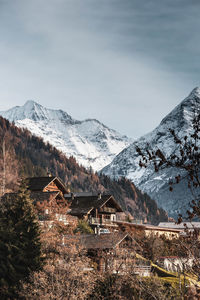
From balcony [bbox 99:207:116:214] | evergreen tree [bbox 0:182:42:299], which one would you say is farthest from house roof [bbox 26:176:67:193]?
evergreen tree [bbox 0:182:42:299]

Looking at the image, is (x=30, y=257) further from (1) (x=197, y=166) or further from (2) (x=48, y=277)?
(1) (x=197, y=166)

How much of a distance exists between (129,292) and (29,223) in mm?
11379

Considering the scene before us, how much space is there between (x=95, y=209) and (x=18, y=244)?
4055 cm

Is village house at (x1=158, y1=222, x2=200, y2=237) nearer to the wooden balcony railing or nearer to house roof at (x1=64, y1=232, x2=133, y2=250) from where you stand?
house roof at (x1=64, y1=232, x2=133, y2=250)

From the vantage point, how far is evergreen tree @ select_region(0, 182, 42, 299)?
34719 millimetres

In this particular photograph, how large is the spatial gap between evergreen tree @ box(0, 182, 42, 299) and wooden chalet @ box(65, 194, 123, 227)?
33123 mm

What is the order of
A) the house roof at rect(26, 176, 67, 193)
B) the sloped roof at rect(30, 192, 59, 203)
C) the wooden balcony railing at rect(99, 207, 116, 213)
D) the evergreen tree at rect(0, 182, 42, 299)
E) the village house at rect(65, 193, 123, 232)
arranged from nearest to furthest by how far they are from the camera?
the evergreen tree at rect(0, 182, 42, 299) → the sloped roof at rect(30, 192, 59, 203) → the house roof at rect(26, 176, 67, 193) → the village house at rect(65, 193, 123, 232) → the wooden balcony railing at rect(99, 207, 116, 213)

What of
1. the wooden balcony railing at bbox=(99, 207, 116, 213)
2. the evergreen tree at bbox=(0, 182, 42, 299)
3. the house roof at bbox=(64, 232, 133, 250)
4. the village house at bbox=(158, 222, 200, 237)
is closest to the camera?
the village house at bbox=(158, 222, 200, 237)

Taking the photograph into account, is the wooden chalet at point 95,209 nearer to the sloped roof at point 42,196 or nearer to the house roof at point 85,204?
the house roof at point 85,204

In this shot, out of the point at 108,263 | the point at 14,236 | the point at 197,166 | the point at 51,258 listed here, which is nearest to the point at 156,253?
the point at 108,263

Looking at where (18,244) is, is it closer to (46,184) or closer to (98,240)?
(98,240)

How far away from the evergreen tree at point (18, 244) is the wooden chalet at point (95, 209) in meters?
33.1

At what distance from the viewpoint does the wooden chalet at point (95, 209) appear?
73188 millimetres

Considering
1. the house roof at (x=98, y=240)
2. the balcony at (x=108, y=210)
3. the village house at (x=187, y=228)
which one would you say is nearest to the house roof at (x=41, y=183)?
the balcony at (x=108, y=210)
